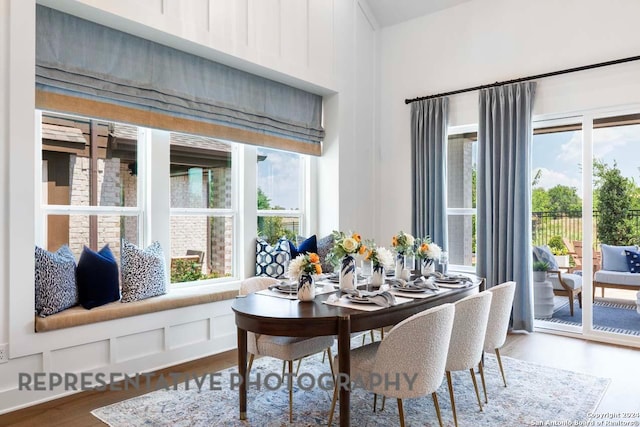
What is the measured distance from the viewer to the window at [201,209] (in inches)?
152

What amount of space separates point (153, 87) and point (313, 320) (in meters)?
2.30

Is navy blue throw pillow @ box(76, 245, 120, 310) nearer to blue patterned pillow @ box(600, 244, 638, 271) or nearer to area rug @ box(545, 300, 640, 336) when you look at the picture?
area rug @ box(545, 300, 640, 336)

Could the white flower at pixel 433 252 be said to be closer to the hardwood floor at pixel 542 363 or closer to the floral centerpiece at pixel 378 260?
the floral centerpiece at pixel 378 260

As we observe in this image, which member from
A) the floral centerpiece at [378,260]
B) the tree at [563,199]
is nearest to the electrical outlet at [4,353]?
the floral centerpiece at [378,260]

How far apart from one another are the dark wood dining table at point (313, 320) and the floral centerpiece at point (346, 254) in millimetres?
268

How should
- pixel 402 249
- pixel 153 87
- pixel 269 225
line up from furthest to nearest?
1. pixel 269 225
2. pixel 153 87
3. pixel 402 249

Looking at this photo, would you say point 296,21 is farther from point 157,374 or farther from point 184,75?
point 157,374

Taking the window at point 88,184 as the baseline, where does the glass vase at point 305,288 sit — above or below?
below

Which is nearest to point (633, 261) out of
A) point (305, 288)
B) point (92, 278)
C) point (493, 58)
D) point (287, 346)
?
point (493, 58)

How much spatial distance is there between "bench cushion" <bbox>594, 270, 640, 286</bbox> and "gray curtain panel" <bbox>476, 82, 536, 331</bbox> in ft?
2.04

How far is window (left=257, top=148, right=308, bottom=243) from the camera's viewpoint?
15.0 feet

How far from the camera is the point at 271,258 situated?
433 centimetres

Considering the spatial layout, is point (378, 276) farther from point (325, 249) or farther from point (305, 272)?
point (325, 249)

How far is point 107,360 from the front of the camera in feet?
10.2
